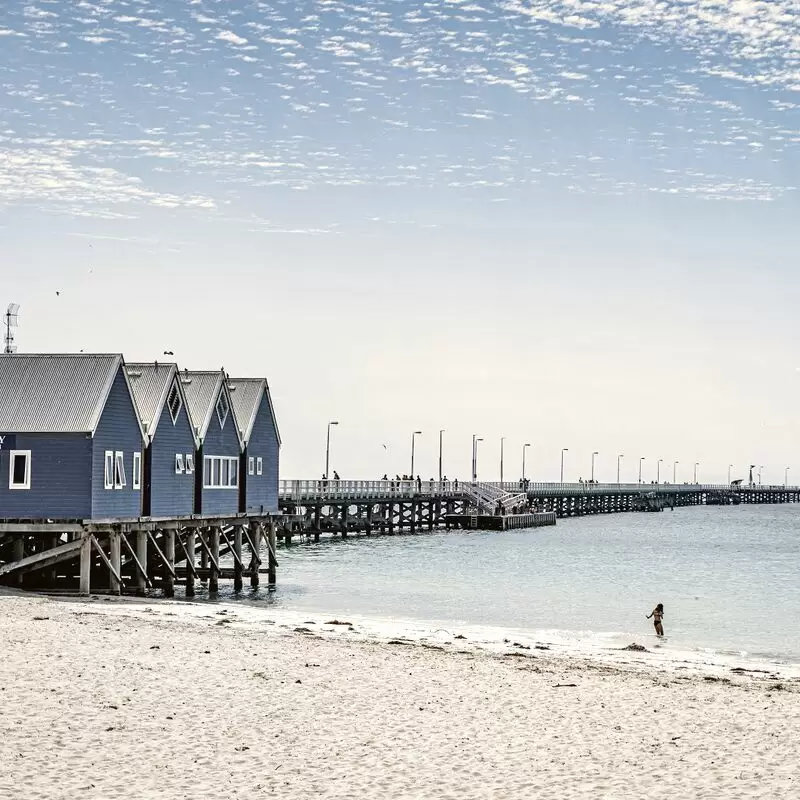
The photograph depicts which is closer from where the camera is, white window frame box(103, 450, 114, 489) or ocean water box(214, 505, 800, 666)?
white window frame box(103, 450, 114, 489)

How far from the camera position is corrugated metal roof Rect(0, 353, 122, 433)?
114 feet

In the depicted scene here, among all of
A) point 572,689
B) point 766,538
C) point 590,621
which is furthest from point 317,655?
point 766,538

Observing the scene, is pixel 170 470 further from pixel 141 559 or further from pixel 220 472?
pixel 220 472

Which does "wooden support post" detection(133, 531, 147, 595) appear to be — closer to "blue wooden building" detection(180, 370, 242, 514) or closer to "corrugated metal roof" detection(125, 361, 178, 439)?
"corrugated metal roof" detection(125, 361, 178, 439)

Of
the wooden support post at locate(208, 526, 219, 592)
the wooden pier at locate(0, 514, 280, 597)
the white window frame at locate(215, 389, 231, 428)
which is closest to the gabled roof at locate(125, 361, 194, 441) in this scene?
the wooden pier at locate(0, 514, 280, 597)

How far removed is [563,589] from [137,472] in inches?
872

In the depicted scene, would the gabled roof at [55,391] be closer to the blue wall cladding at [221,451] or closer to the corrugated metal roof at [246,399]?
the blue wall cladding at [221,451]

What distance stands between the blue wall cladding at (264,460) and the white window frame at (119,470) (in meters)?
12.3

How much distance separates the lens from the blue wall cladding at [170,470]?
129 feet

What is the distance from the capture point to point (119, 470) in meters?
36.5

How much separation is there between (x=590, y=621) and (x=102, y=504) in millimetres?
16004

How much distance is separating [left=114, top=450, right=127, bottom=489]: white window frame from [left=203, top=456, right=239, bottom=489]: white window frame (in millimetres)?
7456

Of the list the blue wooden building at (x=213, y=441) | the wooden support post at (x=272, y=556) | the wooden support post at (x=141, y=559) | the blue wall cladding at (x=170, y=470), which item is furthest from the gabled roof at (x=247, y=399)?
the wooden support post at (x=141, y=559)

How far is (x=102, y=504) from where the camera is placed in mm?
35375
